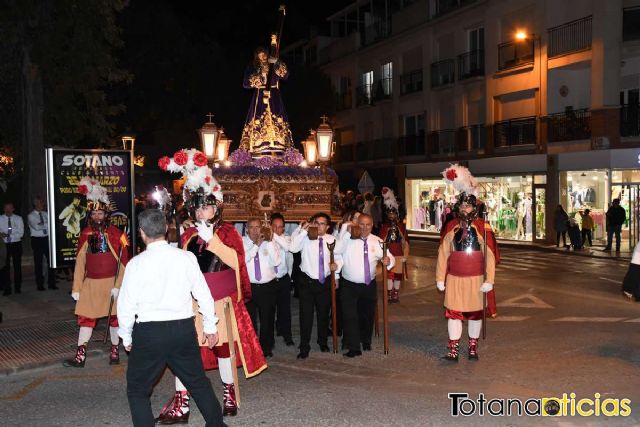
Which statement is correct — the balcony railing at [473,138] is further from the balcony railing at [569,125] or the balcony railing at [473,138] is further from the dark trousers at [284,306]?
the dark trousers at [284,306]

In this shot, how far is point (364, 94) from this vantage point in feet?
127

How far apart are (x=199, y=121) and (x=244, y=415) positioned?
32.3 meters

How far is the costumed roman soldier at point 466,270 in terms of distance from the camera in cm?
799

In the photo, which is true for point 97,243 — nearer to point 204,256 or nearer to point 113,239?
point 113,239

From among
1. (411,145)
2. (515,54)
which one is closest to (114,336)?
(515,54)

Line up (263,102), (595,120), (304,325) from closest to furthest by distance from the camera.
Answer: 1. (304,325)
2. (263,102)
3. (595,120)

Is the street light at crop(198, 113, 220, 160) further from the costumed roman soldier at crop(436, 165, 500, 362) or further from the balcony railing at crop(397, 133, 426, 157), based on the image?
the balcony railing at crop(397, 133, 426, 157)

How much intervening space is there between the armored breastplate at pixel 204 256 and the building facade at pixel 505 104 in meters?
14.6

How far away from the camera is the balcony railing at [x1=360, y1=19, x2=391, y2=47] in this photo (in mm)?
36500

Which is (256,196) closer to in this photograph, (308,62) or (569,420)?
(569,420)

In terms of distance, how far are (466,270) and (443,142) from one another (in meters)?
25.0

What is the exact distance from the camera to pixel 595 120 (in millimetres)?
23672

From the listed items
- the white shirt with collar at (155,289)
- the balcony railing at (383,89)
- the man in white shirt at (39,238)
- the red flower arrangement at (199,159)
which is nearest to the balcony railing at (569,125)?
the balcony railing at (383,89)

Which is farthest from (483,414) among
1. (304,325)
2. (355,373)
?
(304,325)
